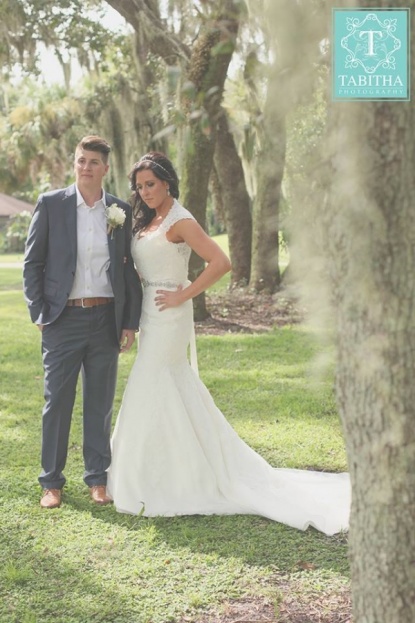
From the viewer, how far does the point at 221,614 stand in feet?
10.8

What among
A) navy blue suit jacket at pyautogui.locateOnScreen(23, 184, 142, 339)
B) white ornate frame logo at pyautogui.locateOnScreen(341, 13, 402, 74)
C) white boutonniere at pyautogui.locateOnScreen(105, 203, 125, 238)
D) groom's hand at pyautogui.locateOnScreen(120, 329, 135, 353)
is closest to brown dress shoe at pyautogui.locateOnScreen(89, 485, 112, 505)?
groom's hand at pyautogui.locateOnScreen(120, 329, 135, 353)

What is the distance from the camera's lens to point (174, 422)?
458cm

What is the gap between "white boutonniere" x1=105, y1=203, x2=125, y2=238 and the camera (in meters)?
4.43

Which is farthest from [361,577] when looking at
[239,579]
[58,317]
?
[58,317]

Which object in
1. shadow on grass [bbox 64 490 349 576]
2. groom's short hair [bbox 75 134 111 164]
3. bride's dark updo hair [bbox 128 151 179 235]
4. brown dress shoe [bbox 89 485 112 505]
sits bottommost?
shadow on grass [bbox 64 490 349 576]

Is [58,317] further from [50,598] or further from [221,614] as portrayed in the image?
[221,614]

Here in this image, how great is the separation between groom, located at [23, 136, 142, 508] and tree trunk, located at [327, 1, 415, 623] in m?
2.41

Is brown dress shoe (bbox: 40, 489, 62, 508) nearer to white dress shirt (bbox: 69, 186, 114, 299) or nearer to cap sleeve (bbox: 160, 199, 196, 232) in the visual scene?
white dress shirt (bbox: 69, 186, 114, 299)

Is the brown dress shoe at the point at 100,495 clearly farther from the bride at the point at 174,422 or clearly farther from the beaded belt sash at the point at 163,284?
the beaded belt sash at the point at 163,284

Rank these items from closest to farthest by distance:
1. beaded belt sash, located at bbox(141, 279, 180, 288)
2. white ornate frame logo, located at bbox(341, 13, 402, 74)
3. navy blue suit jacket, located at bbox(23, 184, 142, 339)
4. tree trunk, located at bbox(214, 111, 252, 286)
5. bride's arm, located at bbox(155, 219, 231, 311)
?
white ornate frame logo, located at bbox(341, 13, 402, 74)
navy blue suit jacket, located at bbox(23, 184, 142, 339)
bride's arm, located at bbox(155, 219, 231, 311)
beaded belt sash, located at bbox(141, 279, 180, 288)
tree trunk, located at bbox(214, 111, 252, 286)

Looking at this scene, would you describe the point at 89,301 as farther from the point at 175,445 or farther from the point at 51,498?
the point at 51,498

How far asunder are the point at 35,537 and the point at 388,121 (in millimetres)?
2964

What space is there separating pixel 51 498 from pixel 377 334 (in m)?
2.93

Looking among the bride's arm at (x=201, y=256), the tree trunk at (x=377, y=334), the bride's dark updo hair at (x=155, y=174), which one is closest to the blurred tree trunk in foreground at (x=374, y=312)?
the tree trunk at (x=377, y=334)
